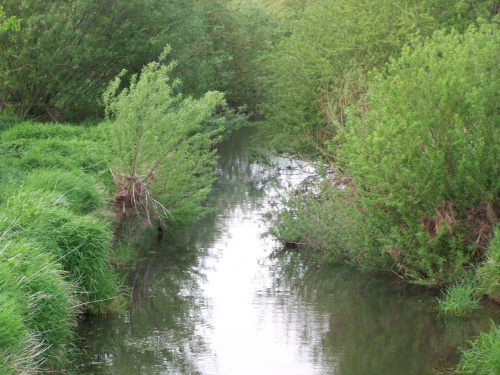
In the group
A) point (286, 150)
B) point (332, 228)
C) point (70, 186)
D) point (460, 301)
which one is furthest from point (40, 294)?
point (286, 150)

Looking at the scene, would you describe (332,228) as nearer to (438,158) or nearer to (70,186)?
(438,158)

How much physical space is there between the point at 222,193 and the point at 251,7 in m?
21.7

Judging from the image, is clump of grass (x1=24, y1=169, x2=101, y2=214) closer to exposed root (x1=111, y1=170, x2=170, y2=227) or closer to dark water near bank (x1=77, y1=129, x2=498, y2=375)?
exposed root (x1=111, y1=170, x2=170, y2=227)

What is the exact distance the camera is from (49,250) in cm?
958

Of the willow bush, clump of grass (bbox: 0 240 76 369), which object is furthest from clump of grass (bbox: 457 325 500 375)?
the willow bush

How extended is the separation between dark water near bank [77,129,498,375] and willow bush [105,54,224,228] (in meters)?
1.17

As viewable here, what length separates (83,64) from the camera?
23016 millimetres

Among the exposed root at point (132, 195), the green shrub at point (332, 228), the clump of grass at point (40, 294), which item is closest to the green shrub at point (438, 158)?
the green shrub at point (332, 228)

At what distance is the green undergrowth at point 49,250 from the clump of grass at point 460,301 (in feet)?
17.4

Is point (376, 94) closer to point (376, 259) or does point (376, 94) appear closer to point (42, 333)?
point (376, 259)

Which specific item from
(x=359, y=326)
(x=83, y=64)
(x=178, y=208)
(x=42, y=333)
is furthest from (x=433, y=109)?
(x=83, y=64)

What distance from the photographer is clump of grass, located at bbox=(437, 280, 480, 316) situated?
11.5m

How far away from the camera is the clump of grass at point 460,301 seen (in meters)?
11.5

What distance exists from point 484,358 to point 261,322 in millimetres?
3655
